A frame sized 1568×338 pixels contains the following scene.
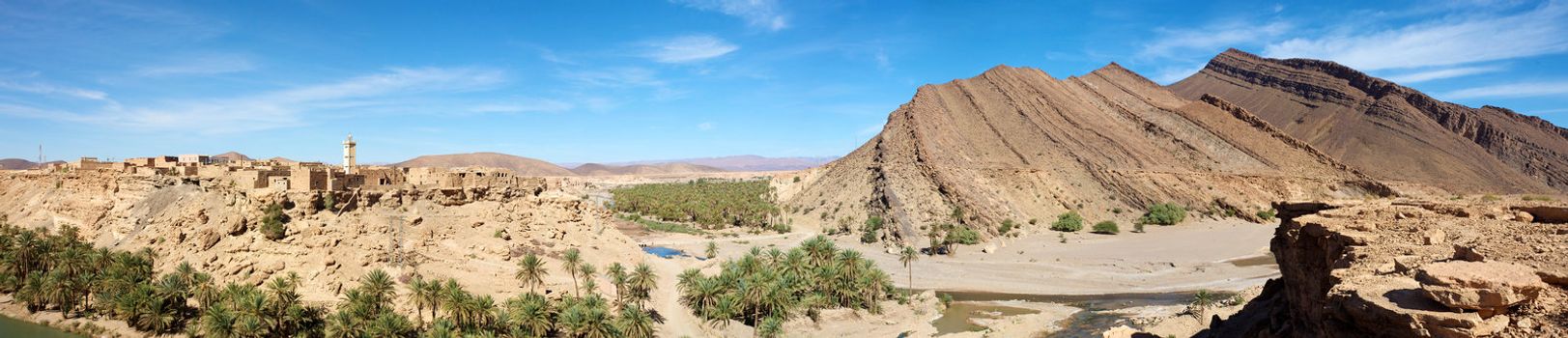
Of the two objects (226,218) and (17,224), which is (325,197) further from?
(17,224)

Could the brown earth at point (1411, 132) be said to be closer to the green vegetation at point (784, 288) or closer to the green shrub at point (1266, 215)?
the green shrub at point (1266, 215)

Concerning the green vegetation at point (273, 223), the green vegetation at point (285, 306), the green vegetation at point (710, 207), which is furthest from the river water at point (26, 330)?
the green vegetation at point (710, 207)

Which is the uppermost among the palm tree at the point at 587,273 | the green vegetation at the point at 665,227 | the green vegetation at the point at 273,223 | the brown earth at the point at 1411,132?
the brown earth at the point at 1411,132

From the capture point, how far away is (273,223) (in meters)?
23.3

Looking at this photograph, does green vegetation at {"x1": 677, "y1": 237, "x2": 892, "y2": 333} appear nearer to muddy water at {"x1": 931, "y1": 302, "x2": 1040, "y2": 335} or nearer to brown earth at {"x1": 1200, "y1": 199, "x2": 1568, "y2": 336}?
muddy water at {"x1": 931, "y1": 302, "x2": 1040, "y2": 335}

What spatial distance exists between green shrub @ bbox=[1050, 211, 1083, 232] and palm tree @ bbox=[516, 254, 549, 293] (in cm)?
5283

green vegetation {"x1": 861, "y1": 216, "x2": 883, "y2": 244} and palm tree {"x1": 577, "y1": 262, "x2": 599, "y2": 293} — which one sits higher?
palm tree {"x1": 577, "y1": 262, "x2": 599, "y2": 293}

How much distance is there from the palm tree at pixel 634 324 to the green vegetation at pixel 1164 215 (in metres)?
56.5

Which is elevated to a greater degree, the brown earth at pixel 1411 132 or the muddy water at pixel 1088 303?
the brown earth at pixel 1411 132

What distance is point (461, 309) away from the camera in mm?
22500

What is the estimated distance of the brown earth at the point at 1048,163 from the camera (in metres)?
71.4

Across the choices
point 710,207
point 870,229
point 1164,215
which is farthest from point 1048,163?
point 710,207

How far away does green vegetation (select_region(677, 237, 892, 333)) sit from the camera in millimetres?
30781

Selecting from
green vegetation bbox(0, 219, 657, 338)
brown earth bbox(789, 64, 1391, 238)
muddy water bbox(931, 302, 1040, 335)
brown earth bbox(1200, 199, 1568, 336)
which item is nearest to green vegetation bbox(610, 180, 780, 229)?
brown earth bbox(789, 64, 1391, 238)
